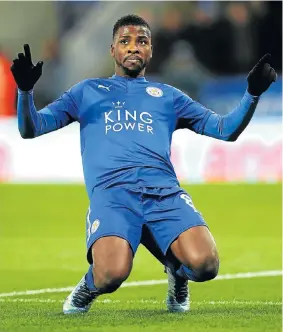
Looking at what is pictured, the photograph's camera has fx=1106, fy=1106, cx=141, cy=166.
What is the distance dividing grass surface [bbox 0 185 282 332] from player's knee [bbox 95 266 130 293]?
218 millimetres

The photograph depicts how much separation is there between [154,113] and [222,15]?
13.6 m

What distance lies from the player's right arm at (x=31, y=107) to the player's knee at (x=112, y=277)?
3.39 ft

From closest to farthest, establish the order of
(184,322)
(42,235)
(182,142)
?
(184,322) → (42,235) → (182,142)

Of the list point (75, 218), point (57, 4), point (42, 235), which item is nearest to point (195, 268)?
point (42, 235)

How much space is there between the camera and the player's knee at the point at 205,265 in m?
6.80

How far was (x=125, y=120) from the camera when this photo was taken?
7.24m

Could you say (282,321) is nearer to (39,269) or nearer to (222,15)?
(39,269)

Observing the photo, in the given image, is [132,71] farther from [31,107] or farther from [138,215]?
[138,215]

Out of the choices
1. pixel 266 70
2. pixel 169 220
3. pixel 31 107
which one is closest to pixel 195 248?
pixel 169 220

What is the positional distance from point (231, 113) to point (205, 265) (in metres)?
Result: 1.10

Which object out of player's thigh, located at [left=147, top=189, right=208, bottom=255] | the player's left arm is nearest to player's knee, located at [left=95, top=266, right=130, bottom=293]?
player's thigh, located at [left=147, top=189, right=208, bottom=255]

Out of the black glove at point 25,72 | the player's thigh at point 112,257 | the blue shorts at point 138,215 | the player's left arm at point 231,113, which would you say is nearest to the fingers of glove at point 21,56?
the black glove at point 25,72

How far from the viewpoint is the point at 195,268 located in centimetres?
683

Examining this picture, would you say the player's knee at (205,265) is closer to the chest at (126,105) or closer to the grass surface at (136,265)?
the grass surface at (136,265)
